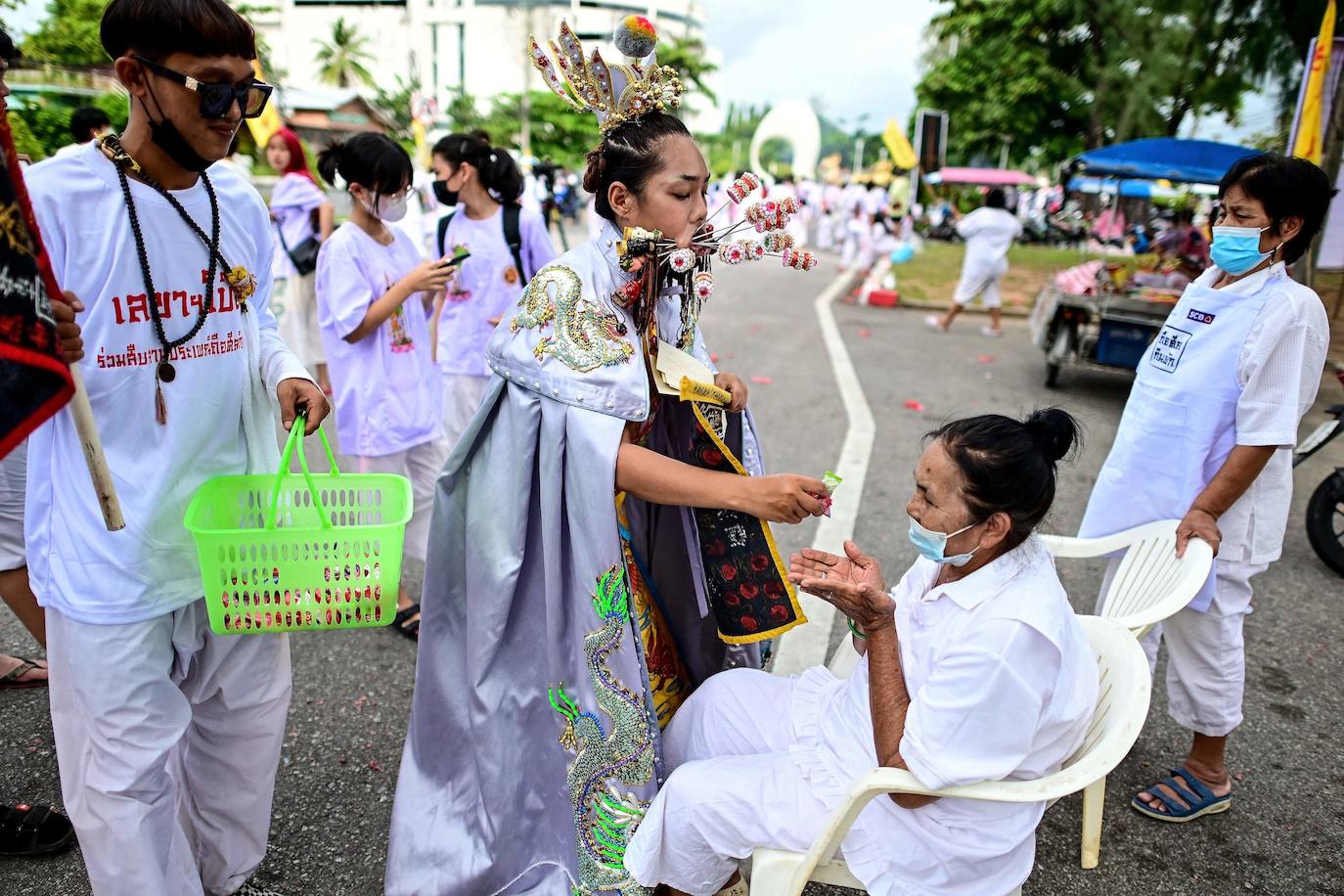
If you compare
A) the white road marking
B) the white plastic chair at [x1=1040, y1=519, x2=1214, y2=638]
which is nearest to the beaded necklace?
the white road marking

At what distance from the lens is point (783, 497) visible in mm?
1905

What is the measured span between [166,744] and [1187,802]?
2844mm

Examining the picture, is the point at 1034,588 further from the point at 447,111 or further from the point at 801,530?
the point at 447,111

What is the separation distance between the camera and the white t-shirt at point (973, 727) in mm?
1673

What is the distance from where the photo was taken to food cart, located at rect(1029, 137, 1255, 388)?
7.70m

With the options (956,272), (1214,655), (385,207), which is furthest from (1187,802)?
(956,272)

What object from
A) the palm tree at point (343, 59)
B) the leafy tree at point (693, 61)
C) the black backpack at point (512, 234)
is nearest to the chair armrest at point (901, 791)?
the black backpack at point (512, 234)

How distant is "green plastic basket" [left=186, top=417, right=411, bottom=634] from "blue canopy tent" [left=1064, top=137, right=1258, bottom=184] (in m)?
9.01

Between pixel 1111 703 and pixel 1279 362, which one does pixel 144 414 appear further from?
pixel 1279 362

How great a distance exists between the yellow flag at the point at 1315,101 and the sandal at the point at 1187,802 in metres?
6.03

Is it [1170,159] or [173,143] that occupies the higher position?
[1170,159]

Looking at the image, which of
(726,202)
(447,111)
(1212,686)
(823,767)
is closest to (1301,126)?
(1212,686)

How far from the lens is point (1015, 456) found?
180cm

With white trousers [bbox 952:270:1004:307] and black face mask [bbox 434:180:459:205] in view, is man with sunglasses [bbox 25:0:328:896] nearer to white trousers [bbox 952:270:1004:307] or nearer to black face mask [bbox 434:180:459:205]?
black face mask [bbox 434:180:459:205]
